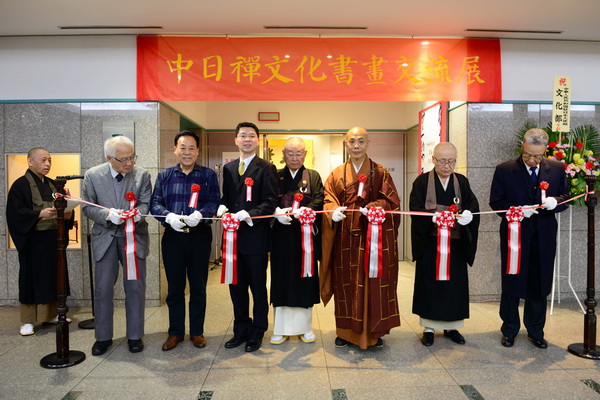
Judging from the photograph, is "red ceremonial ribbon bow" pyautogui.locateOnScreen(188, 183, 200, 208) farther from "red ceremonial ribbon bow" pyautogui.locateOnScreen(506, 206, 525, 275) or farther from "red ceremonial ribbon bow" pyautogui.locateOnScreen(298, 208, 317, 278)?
"red ceremonial ribbon bow" pyautogui.locateOnScreen(506, 206, 525, 275)

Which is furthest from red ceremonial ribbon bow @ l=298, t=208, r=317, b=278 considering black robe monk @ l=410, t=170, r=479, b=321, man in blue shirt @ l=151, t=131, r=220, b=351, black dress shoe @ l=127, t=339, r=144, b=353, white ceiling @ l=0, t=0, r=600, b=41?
white ceiling @ l=0, t=0, r=600, b=41

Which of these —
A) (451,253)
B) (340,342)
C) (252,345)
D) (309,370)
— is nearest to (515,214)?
(451,253)

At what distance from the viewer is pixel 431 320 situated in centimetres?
345

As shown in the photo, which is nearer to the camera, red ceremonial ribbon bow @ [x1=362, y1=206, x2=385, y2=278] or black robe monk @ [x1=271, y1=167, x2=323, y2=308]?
red ceremonial ribbon bow @ [x1=362, y1=206, x2=385, y2=278]

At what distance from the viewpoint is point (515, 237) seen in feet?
10.6

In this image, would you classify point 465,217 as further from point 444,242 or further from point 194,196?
point 194,196

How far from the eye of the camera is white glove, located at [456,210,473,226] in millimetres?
3142

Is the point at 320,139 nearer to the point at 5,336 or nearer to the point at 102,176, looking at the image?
the point at 102,176

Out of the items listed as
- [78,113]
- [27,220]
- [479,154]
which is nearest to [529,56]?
[479,154]

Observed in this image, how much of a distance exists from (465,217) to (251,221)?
5.19 ft

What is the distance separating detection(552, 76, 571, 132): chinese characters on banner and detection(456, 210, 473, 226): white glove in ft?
5.43

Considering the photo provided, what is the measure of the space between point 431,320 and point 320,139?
4138mm

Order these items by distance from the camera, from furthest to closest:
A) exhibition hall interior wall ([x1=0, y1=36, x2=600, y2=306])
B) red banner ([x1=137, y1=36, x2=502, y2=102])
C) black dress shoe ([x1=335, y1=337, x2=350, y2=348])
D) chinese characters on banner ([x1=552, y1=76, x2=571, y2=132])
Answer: exhibition hall interior wall ([x1=0, y1=36, x2=600, y2=306]) → red banner ([x1=137, y1=36, x2=502, y2=102]) → chinese characters on banner ([x1=552, y1=76, x2=571, y2=132]) → black dress shoe ([x1=335, y1=337, x2=350, y2=348])

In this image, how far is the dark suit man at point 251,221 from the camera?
3.27 metres
